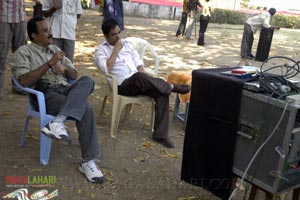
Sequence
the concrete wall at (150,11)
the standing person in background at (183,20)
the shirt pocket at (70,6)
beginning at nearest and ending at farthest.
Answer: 1. the shirt pocket at (70,6)
2. the standing person in background at (183,20)
3. the concrete wall at (150,11)

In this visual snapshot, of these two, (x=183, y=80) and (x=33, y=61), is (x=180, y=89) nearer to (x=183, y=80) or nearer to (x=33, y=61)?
(x=183, y=80)

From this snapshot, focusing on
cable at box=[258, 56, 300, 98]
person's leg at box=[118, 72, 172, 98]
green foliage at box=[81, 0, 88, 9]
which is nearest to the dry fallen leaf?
person's leg at box=[118, 72, 172, 98]

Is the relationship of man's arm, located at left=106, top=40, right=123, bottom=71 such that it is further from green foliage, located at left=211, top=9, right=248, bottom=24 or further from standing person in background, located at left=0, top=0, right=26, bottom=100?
green foliage, located at left=211, top=9, right=248, bottom=24

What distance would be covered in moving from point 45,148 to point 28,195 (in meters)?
0.51

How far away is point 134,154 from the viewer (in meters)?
3.95

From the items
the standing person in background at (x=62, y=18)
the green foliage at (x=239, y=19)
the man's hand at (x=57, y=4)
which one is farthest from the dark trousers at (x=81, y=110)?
the green foliage at (x=239, y=19)

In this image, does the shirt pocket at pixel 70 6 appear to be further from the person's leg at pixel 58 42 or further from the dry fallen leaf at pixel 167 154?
the dry fallen leaf at pixel 167 154

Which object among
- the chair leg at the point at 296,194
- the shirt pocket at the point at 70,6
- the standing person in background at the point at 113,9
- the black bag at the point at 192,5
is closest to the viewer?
the chair leg at the point at 296,194

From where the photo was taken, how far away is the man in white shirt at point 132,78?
→ 13.3 ft

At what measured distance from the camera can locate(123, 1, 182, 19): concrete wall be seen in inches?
699

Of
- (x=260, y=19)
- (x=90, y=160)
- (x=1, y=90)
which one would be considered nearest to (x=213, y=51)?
(x=260, y=19)

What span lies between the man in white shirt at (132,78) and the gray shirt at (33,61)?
640mm

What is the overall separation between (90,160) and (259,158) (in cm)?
148

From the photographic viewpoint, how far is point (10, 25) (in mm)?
4809
